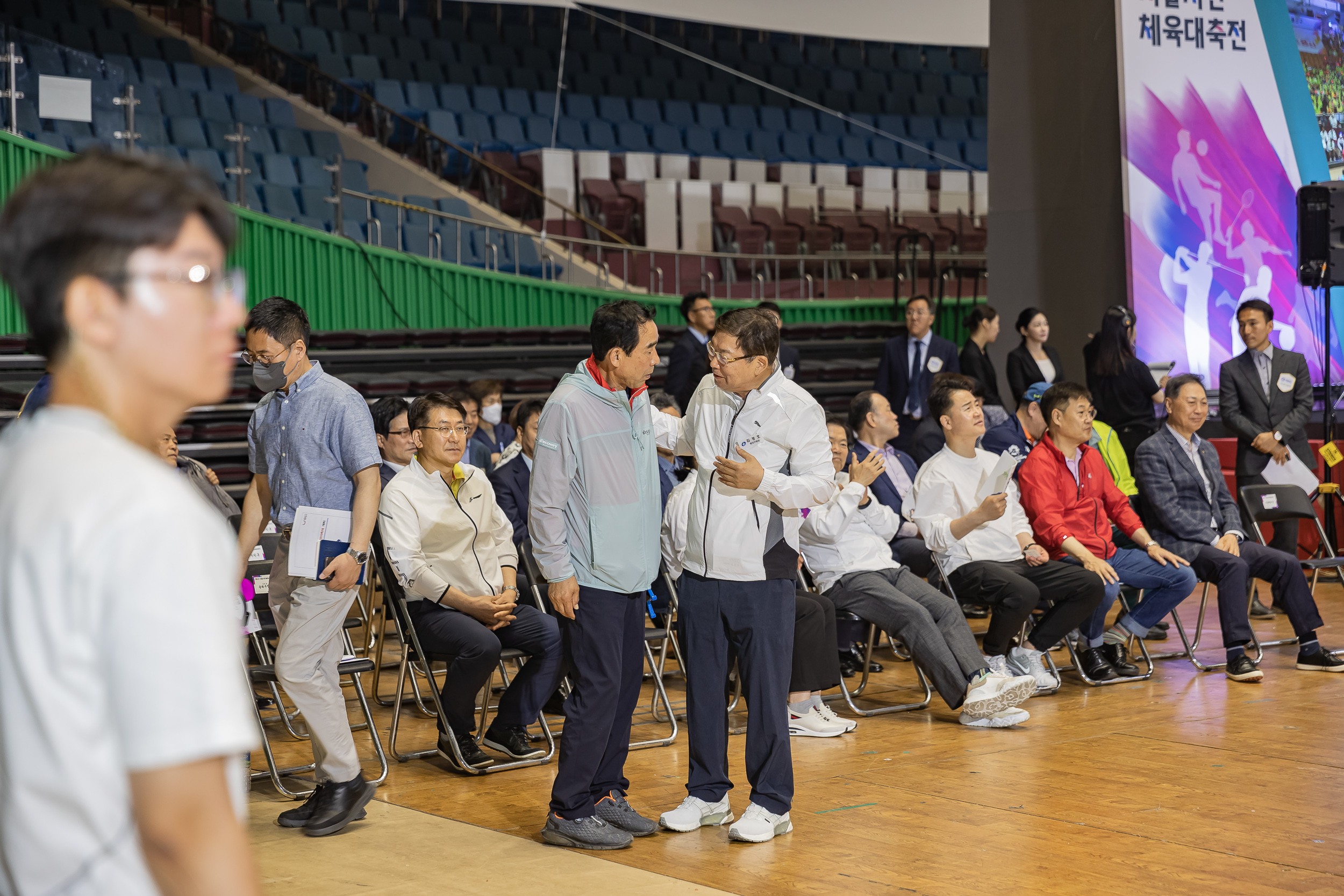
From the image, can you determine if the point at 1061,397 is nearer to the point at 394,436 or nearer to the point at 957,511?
the point at 957,511

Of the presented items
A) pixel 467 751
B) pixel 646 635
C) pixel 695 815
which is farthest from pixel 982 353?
pixel 695 815

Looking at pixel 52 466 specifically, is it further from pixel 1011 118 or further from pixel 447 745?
pixel 1011 118

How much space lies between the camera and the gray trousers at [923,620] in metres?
4.88

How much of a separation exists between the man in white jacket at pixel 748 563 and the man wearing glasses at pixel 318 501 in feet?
2.97

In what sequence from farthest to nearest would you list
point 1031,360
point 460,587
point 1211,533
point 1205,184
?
point 1205,184 < point 1031,360 < point 1211,533 < point 460,587

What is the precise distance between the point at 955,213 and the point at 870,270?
8.55 feet

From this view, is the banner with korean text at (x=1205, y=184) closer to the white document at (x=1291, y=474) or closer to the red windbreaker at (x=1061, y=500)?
the white document at (x=1291, y=474)

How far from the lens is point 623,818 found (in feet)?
11.7

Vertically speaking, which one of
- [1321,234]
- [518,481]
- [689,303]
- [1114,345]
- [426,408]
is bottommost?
[518,481]

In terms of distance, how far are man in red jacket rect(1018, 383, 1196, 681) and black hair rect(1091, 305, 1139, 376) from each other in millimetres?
2266

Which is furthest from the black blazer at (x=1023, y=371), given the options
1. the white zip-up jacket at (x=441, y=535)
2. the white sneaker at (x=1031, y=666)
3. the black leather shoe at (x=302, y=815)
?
the black leather shoe at (x=302, y=815)

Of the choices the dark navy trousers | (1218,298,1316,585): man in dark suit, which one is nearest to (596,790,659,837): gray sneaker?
the dark navy trousers

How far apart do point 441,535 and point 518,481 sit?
1.15 metres

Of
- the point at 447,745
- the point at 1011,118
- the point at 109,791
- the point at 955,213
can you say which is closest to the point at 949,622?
the point at 447,745
